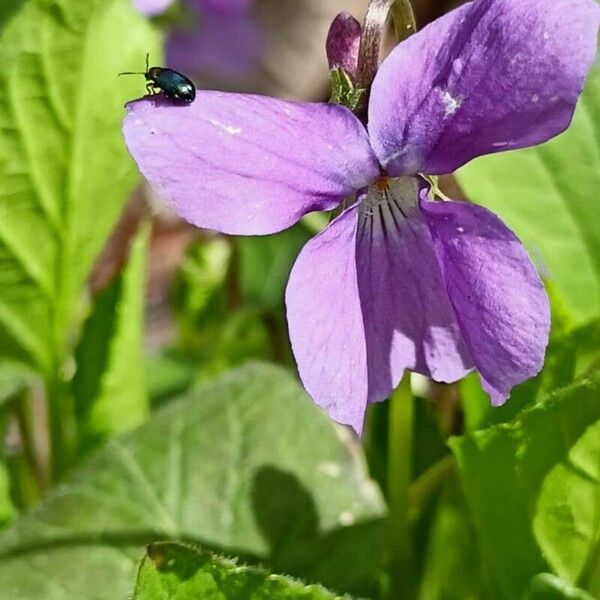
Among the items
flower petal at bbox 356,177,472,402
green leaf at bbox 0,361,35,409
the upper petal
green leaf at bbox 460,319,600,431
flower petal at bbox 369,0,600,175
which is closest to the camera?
flower petal at bbox 369,0,600,175

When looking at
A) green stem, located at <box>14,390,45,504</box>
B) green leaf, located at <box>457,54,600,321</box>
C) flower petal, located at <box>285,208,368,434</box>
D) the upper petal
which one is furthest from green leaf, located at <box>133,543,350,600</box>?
the upper petal

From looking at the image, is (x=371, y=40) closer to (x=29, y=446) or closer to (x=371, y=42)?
(x=371, y=42)

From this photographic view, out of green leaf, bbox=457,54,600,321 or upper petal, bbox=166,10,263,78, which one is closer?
green leaf, bbox=457,54,600,321

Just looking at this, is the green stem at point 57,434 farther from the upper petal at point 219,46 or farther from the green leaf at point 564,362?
the upper petal at point 219,46

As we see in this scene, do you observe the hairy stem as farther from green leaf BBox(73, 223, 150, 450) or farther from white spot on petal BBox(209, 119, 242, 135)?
green leaf BBox(73, 223, 150, 450)

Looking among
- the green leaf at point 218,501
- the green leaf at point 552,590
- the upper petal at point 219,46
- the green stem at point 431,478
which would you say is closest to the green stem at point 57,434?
the green leaf at point 218,501

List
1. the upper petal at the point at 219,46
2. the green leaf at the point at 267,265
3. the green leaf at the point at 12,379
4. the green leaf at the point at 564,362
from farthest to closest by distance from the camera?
1. the upper petal at the point at 219,46
2. the green leaf at the point at 267,265
3. the green leaf at the point at 12,379
4. the green leaf at the point at 564,362

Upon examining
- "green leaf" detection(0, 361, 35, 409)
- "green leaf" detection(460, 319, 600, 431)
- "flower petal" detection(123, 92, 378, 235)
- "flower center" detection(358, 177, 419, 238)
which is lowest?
"green leaf" detection(0, 361, 35, 409)
